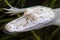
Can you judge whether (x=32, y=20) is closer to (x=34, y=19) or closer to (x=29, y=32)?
(x=34, y=19)

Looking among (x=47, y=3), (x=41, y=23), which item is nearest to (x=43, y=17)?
(x=41, y=23)

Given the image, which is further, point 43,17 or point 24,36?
point 24,36

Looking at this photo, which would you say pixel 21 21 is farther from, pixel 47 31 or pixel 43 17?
pixel 47 31

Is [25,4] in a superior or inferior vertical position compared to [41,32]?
superior

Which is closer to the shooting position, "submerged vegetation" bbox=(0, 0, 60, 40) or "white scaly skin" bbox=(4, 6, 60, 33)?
"white scaly skin" bbox=(4, 6, 60, 33)

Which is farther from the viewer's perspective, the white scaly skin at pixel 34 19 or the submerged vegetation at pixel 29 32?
the submerged vegetation at pixel 29 32

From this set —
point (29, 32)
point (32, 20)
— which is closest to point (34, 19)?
point (32, 20)

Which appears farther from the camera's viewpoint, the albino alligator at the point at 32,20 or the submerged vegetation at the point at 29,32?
the submerged vegetation at the point at 29,32

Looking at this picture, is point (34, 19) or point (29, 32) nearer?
point (34, 19)
